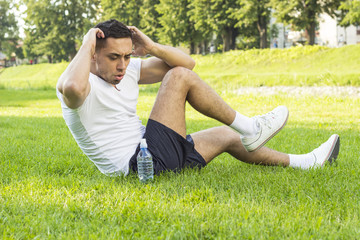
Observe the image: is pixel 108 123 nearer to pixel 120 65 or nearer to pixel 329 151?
pixel 120 65

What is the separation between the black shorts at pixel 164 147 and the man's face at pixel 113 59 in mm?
596

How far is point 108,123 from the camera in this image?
12.9ft

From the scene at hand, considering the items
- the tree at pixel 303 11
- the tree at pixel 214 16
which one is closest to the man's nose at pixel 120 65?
the tree at pixel 303 11

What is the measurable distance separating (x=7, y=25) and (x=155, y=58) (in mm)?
77095

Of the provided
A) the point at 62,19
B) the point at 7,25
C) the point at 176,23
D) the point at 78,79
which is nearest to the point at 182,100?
the point at 78,79

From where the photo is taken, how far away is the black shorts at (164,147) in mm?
4098

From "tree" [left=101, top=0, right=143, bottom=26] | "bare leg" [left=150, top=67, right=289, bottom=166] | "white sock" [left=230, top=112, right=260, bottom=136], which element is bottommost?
"white sock" [left=230, top=112, right=260, bottom=136]

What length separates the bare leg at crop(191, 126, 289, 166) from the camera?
443 cm

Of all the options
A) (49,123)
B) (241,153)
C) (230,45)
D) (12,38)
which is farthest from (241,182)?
(12,38)

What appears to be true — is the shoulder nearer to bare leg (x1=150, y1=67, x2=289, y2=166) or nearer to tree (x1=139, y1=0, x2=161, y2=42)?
bare leg (x1=150, y1=67, x2=289, y2=166)

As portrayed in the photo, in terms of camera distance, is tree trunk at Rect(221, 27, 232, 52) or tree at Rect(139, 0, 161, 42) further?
tree at Rect(139, 0, 161, 42)

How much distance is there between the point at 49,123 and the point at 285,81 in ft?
42.5

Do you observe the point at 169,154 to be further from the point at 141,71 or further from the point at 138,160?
the point at 141,71

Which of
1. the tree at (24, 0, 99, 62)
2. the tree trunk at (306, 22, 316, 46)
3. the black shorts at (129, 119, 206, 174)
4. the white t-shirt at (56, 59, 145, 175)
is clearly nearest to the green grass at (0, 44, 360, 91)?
the tree trunk at (306, 22, 316, 46)
